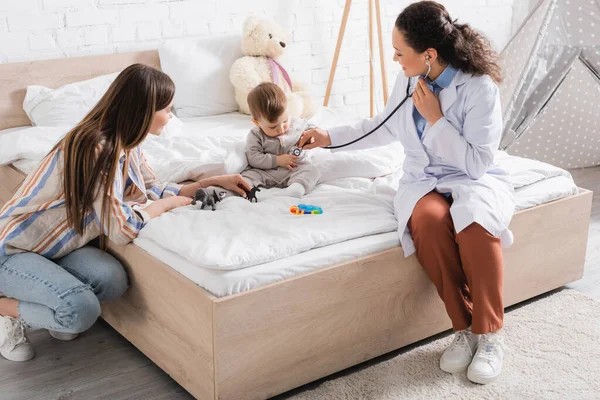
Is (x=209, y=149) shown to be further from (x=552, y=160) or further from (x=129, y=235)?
(x=552, y=160)

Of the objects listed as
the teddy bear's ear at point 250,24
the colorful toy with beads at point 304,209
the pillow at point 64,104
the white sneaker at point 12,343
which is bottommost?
the white sneaker at point 12,343

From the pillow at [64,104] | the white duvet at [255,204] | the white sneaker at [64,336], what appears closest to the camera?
the white duvet at [255,204]

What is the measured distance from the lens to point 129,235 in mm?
1911

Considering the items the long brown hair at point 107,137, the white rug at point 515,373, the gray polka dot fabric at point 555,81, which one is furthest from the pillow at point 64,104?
the gray polka dot fabric at point 555,81

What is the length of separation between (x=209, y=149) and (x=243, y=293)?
0.97 meters

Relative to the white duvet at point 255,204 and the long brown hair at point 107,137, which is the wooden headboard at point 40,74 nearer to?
the white duvet at point 255,204

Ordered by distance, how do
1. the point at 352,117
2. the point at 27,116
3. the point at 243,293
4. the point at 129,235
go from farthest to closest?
the point at 352,117 → the point at 27,116 → the point at 129,235 → the point at 243,293

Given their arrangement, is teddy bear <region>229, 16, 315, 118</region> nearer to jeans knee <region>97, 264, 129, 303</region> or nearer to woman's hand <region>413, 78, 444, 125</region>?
woman's hand <region>413, 78, 444, 125</region>

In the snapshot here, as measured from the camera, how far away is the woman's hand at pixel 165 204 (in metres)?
2.00

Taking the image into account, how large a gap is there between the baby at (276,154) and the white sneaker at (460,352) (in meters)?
0.61

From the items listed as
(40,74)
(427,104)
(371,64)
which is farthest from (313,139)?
(371,64)

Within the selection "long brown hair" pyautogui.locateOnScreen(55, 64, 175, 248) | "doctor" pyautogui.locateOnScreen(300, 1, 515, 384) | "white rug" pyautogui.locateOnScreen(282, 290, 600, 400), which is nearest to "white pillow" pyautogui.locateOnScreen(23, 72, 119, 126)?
"long brown hair" pyautogui.locateOnScreen(55, 64, 175, 248)

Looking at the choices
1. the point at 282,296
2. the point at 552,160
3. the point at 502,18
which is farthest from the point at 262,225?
the point at 502,18

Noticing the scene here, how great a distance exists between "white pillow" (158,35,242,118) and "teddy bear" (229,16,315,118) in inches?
2.2
